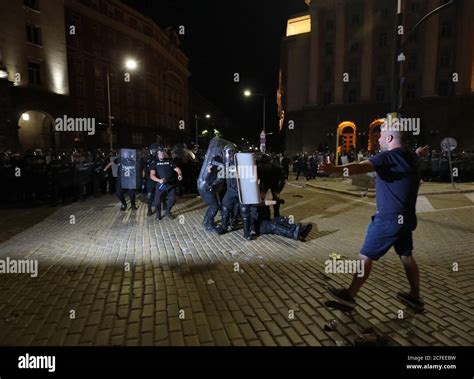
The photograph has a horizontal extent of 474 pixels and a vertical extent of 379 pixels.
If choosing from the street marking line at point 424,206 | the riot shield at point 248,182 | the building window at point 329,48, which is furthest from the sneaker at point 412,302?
the building window at point 329,48

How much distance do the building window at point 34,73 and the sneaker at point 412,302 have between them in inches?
1225

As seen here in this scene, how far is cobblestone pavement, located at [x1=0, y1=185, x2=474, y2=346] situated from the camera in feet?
10.8

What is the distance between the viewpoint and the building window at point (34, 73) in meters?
26.6

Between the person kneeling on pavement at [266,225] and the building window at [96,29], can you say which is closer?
the person kneeling on pavement at [266,225]

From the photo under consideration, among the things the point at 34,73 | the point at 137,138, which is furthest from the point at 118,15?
the point at 34,73

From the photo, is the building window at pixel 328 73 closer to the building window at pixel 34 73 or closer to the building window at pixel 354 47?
the building window at pixel 354 47

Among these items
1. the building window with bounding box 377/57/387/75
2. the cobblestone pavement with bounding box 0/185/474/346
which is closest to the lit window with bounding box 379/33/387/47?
the building window with bounding box 377/57/387/75

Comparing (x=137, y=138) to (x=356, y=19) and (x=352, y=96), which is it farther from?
(x=356, y=19)

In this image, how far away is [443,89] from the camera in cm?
3784

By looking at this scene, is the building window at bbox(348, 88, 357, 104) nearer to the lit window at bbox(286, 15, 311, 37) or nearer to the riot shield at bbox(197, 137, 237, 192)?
the lit window at bbox(286, 15, 311, 37)

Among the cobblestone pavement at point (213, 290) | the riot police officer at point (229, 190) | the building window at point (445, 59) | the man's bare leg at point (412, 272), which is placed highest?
the building window at point (445, 59)

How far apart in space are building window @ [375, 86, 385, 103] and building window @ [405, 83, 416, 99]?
2.68 metres
